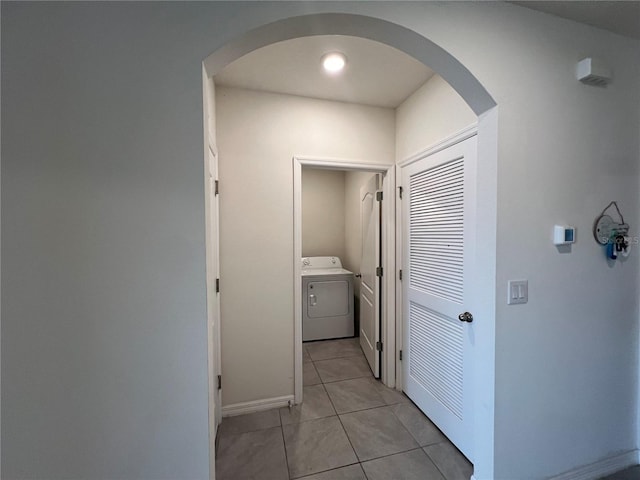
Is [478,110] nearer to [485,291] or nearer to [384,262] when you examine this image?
[485,291]

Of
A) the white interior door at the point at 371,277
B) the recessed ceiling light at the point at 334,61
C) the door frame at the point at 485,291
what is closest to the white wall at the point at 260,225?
the recessed ceiling light at the point at 334,61

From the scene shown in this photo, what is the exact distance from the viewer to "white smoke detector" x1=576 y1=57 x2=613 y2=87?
130cm

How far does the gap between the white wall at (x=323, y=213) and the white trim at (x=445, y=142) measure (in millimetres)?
2147

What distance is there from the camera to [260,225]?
2084mm

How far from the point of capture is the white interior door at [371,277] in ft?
8.14

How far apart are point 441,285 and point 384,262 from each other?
2.09ft

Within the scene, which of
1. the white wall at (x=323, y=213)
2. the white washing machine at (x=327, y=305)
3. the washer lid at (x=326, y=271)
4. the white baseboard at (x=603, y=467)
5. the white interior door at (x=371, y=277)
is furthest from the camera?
the white wall at (x=323, y=213)

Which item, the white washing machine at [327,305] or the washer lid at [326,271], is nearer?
the white washing machine at [327,305]

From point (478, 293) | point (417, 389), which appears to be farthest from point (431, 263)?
point (417, 389)

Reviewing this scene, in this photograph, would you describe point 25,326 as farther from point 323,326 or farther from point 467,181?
point 323,326

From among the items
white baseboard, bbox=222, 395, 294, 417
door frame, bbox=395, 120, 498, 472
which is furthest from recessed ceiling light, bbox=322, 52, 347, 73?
white baseboard, bbox=222, 395, 294, 417

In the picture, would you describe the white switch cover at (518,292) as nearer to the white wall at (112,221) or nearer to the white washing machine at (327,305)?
the white wall at (112,221)

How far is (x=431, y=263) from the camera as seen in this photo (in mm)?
1930

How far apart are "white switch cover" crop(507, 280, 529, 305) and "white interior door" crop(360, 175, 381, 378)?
1251mm
